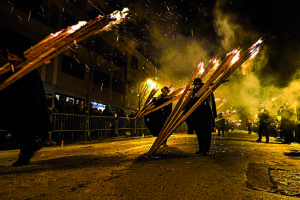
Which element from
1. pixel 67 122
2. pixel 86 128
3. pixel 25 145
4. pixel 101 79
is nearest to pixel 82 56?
pixel 101 79

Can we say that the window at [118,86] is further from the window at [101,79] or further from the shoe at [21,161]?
the shoe at [21,161]

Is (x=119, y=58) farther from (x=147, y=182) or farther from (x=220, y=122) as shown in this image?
(x=147, y=182)

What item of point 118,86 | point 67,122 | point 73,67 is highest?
point 73,67

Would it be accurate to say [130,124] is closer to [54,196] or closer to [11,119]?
[11,119]

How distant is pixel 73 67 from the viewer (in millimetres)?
22031

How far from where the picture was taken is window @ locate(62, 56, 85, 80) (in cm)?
2089

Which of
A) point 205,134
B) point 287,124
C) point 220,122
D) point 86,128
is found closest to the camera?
point 205,134

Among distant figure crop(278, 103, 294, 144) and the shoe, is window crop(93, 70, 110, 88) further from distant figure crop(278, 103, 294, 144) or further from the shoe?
the shoe

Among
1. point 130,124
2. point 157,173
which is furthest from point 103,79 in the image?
point 157,173

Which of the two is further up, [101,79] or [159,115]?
[101,79]

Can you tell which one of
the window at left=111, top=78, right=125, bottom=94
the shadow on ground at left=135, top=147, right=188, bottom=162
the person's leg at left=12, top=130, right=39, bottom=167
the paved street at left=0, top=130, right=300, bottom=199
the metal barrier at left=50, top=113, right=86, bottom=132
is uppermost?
the window at left=111, top=78, right=125, bottom=94

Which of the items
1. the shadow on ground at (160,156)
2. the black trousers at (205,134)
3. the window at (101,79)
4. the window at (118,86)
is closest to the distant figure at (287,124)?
the black trousers at (205,134)

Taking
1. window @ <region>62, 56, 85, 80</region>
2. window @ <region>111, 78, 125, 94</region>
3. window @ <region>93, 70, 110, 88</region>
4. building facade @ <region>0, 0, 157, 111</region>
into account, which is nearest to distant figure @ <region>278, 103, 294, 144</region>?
building facade @ <region>0, 0, 157, 111</region>

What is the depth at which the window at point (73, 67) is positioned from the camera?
2089 centimetres
